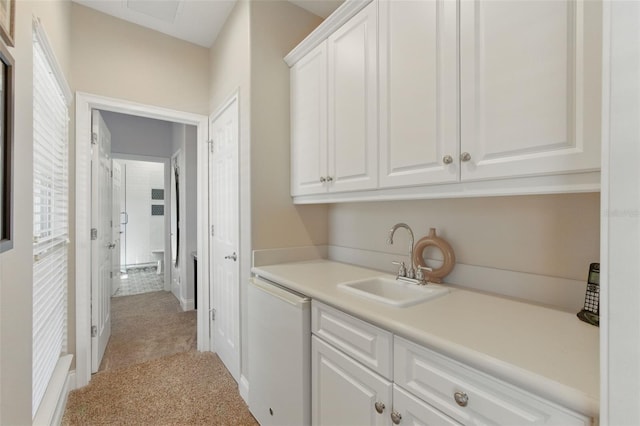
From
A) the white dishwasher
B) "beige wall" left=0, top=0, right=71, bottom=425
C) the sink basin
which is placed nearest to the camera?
"beige wall" left=0, top=0, right=71, bottom=425

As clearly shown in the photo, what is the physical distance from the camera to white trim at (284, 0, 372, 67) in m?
1.54

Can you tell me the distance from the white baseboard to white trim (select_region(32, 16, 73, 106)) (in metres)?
2.13


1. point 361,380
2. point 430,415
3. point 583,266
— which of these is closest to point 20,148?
point 361,380

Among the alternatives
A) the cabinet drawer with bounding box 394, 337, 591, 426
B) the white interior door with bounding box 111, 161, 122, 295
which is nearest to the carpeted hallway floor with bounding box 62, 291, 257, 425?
the white interior door with bounding box 111, 161, 122, 295

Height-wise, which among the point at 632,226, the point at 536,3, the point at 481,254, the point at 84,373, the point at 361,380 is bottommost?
the point at 84,373

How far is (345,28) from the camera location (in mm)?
1623

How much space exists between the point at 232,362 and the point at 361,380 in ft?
4.98

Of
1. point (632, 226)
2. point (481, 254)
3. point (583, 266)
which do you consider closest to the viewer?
point (632, 226)

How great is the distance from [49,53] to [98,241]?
137 cm

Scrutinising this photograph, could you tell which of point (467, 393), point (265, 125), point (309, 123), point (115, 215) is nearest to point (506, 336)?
point (467, 393)

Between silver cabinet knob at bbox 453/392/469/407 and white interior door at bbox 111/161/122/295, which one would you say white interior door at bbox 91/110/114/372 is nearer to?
white interior door at bbox 111/161/122/295

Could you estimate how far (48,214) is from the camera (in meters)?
1.58

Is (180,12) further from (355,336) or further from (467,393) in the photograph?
(467,393)

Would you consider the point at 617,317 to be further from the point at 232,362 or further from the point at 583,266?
the point at 232,362
